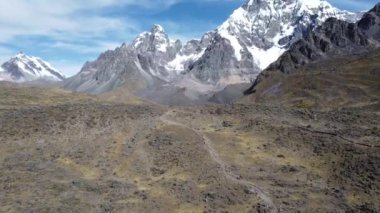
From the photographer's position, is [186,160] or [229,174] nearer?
[229,174]

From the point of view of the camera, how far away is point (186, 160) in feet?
261

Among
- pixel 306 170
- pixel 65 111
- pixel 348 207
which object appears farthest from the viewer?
pixel 65 111

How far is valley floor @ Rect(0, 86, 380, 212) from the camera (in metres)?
65.1

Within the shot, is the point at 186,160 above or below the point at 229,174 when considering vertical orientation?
above

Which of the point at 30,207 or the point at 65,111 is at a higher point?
the point at 65,111

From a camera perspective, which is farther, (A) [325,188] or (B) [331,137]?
(B) [331,137]

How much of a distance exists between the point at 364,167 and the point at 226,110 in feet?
157

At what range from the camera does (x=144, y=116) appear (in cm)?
10962

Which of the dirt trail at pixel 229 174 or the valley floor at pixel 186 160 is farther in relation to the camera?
the valley floor at pixel 186 160

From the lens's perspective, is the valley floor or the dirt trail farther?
the valley floor

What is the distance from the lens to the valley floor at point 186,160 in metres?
65.1

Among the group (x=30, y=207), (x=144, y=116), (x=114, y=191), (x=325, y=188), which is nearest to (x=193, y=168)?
(x=114, y=191)

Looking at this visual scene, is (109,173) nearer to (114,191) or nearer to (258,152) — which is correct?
(114,191)

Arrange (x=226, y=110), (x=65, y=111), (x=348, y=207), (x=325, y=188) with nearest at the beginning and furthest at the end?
(x=348, y=207)
(x=325, y=188)
(x=65, y=111)
(x=226, y=110)
